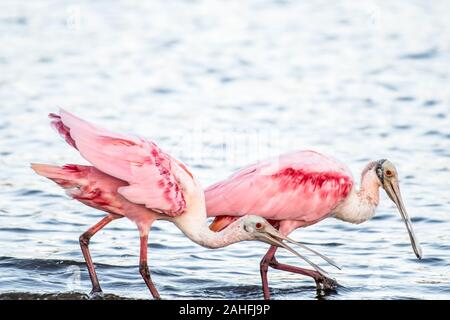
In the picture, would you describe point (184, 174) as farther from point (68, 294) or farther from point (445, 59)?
point (445, 59)

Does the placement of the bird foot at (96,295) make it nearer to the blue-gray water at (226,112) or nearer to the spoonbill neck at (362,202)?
the blue-gray water at (226,112)

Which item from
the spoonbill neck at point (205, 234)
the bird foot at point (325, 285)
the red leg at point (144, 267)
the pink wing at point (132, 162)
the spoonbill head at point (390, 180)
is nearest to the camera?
the pink wing at point (132, 162)

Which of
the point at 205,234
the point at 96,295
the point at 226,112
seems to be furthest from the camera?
the point at 226,112

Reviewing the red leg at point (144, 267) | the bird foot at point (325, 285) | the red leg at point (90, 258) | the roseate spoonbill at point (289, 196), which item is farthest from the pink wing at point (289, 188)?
the red leg at point (90, 258)

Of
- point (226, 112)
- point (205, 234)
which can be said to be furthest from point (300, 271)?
point (226, 112)

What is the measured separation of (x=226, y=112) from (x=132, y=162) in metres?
7.57

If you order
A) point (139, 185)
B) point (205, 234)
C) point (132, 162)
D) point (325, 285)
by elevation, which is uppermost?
point (132, 162)

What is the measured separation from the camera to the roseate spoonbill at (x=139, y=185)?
32.7ft

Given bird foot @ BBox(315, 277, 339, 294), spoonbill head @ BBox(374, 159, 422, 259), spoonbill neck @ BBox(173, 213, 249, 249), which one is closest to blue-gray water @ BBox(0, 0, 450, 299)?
bird foot @ BBox(315, 277, 339, 294)

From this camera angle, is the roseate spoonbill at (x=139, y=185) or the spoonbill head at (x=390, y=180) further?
the spoonbill head at (x=390, y=180)

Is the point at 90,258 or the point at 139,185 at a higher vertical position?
the point at 139,185

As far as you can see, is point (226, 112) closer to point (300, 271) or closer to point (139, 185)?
point (300, 271)

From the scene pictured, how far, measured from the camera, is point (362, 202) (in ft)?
36.4
